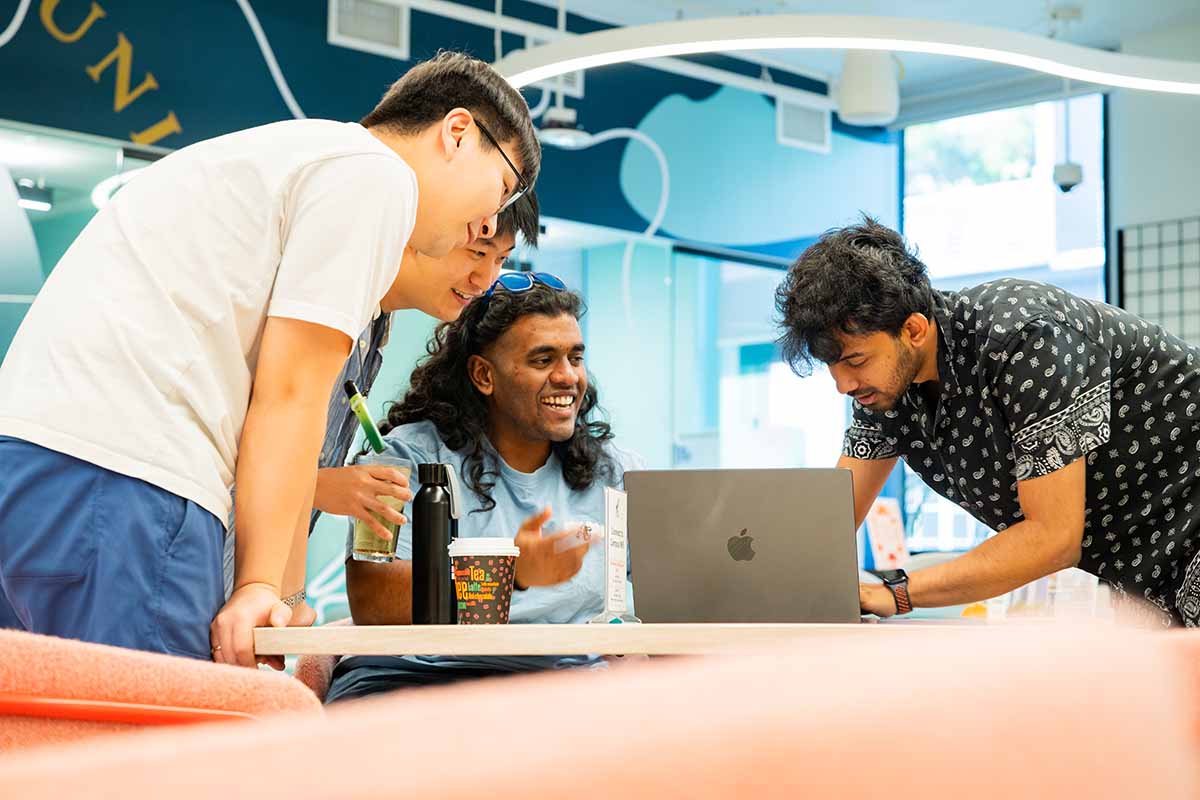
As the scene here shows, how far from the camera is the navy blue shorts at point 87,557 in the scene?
4.13ft

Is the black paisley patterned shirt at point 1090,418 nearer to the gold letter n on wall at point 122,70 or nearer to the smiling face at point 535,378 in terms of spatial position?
the smiling face at point 535,378

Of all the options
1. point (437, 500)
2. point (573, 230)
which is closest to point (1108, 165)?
point (573, 230)

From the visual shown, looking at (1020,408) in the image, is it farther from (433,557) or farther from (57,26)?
(57,26)

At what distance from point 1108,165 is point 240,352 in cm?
681

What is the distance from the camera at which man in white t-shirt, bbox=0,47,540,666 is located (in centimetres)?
127

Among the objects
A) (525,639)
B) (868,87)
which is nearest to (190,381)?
(525,639)

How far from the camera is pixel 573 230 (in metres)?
6.60

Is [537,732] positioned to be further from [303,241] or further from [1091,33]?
[1091,33]

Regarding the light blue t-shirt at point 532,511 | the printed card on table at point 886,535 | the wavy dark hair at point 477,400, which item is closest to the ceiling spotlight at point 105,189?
the wavy dark hair at point 477,400

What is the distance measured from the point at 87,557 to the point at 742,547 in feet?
3.07

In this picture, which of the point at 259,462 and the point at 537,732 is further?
the point at 259,462

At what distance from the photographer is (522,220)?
2180 mm

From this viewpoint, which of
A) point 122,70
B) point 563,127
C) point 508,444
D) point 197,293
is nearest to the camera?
point 197,293

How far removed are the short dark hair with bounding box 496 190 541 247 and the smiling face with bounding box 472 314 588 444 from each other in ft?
1.34
